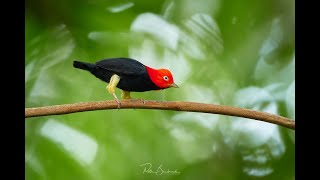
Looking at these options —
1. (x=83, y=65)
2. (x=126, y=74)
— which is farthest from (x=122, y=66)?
(x=83, y=65)

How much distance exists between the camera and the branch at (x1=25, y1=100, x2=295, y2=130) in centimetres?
204

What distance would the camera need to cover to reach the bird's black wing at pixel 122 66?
2.22 meters

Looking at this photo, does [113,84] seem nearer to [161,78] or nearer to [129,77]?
[129,77]

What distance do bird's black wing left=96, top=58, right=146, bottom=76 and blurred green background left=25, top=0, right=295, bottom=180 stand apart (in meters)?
0.09

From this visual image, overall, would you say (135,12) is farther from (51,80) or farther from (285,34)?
(285,34)

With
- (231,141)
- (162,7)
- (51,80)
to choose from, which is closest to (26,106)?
(51,80)

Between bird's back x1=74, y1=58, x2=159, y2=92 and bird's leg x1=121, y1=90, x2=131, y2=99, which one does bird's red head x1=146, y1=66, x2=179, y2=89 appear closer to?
bird's back x1=74, y1=58, x2=159, y2=92

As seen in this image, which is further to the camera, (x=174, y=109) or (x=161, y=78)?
(x=161, y=78)

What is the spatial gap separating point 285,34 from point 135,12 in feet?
2.19

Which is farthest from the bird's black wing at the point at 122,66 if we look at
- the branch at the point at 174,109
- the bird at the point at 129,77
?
the branch at the point at 174,109

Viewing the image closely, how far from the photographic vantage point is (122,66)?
2.23 meters

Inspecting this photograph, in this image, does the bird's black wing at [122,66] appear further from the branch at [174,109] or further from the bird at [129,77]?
the branch at [174,109]

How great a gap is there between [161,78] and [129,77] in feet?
0.43

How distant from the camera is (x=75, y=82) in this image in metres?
2.32
